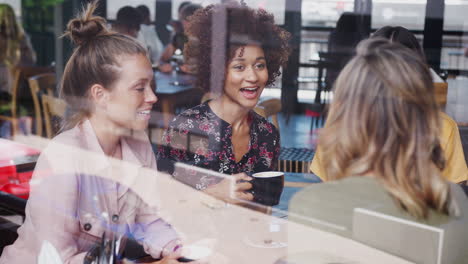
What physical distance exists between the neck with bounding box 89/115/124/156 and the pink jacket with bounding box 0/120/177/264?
0.05 ft

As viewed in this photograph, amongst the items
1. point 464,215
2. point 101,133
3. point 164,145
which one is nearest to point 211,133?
point 164,145

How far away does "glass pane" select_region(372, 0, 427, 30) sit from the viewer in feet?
5.37

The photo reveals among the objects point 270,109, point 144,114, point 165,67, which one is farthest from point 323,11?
point 165,67

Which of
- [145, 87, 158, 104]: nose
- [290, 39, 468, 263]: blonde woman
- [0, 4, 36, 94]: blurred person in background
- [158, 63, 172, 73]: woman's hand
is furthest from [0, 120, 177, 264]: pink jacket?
[0, 4, 36, 94]: blurred person in background

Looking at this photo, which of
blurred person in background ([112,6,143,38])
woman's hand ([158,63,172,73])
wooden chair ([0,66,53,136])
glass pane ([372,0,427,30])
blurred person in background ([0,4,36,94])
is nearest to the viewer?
glass pane ([372,0,427,30])

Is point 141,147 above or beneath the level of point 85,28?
beneath

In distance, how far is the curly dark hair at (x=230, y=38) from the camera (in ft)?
5.75

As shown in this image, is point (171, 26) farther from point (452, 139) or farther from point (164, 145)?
point (452, 139)

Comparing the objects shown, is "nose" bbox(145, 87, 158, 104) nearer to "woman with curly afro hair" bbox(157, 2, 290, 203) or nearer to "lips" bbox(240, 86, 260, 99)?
"woman with curly afro hair" bbox(157, 2, 290, 203)

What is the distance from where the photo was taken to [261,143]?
1827 mm

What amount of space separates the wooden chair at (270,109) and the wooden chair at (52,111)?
2.36 feet

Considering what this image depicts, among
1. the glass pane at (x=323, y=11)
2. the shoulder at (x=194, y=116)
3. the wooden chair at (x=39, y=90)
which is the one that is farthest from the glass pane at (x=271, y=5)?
the wooden chair at (x=39, y=90)

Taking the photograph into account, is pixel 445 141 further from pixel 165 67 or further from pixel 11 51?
pixel 11 51

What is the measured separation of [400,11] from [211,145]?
2.59 feet
